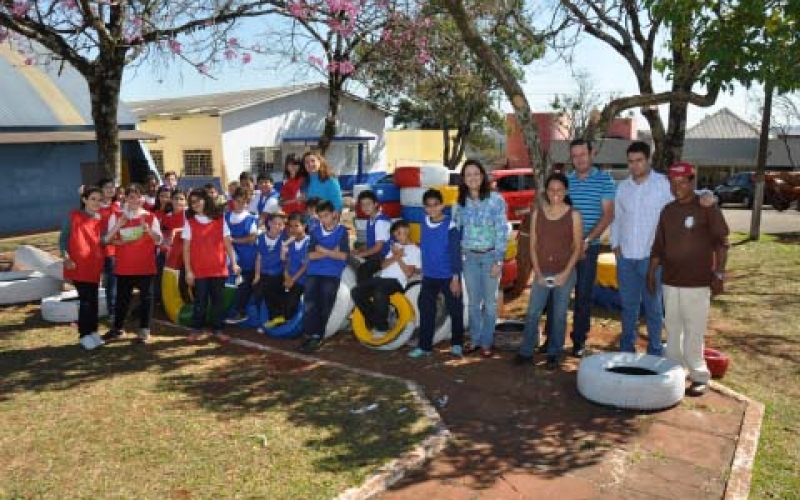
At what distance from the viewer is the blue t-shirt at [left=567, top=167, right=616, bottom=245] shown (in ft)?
20.1

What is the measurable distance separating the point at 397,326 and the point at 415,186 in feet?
8.84

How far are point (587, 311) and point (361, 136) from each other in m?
25.6

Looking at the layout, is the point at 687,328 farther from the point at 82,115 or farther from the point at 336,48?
the point at 82,115

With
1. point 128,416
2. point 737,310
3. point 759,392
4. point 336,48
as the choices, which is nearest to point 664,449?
point 759,392

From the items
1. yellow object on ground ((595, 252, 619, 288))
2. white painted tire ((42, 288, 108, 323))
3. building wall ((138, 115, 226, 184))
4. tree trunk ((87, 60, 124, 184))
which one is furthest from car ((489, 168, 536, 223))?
building wall ((138, 115, 226, 184))

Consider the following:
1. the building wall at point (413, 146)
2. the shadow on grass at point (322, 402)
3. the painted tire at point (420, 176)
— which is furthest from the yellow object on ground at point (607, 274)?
the building wall at point (413, 146)

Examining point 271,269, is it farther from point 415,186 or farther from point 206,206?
point 415,186

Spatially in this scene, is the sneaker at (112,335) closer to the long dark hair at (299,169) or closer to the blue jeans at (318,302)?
the blue jeans at (318,302)

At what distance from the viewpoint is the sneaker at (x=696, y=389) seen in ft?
18.4

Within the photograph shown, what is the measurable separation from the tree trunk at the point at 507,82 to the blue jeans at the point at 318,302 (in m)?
2.77

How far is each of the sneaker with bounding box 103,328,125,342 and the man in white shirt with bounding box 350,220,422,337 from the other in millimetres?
2525

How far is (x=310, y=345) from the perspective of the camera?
6910 mm

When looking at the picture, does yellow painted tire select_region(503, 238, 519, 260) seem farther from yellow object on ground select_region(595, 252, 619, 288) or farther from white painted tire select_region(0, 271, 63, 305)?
white painted tire select_region(0, 271, 63, 305)

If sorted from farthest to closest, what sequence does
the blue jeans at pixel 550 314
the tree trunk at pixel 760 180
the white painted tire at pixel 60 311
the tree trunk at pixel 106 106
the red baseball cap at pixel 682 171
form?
the tree trunk at pixel 760 180, the tree trunk at pixel 106 106, the white painted tire at pixel 60 311, the blue jeans at pixel 550 314, the red baseball cap at pixel 682 171
